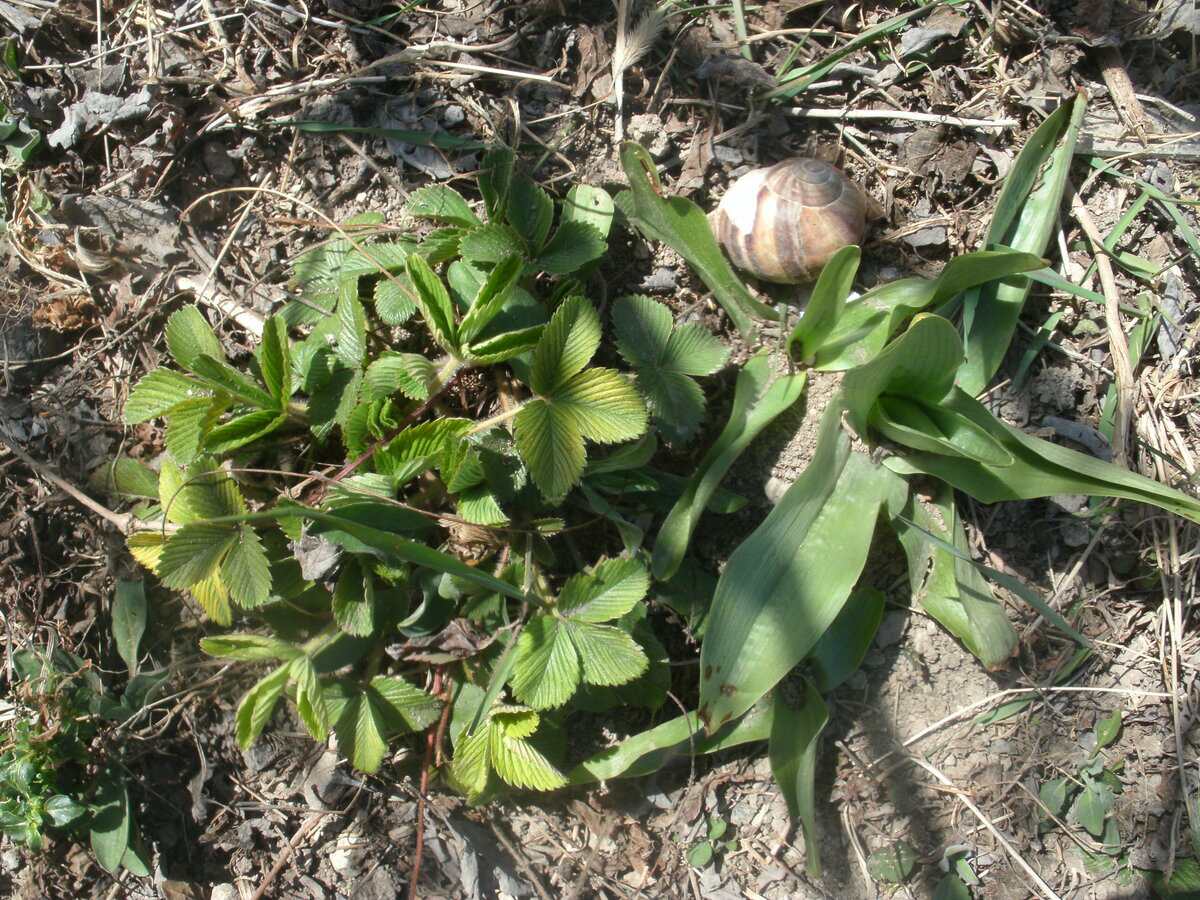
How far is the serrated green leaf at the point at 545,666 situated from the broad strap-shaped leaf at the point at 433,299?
0.47 meters

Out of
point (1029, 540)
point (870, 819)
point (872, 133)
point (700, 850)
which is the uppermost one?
point (872, 133)

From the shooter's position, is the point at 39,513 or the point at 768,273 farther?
the point at 39,513

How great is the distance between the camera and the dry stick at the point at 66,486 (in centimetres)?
156

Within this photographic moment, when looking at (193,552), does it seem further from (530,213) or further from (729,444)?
(729,444)

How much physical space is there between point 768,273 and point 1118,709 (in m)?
1.08

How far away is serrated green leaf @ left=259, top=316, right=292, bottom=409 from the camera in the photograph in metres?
1.29

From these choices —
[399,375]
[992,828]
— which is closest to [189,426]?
[399,375]

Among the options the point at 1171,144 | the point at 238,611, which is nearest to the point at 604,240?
the point at 238,611

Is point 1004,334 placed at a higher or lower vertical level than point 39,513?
higher

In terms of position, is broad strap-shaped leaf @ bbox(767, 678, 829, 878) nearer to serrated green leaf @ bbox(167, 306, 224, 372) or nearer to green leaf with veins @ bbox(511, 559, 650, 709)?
green leaf with veins @ bbox(511, 559, 650, 709)

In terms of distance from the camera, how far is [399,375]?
1334mm

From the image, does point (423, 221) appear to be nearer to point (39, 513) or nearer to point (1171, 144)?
point (39, 513)

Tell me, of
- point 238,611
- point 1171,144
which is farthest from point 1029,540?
point 238,611

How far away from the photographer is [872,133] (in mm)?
1659
